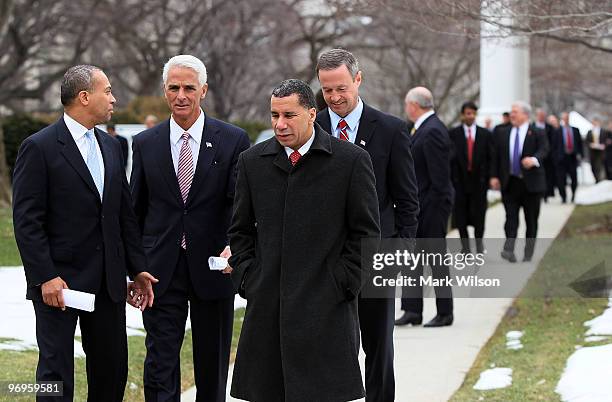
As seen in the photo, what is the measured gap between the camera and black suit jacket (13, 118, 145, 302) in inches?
237

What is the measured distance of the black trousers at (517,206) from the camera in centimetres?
1534

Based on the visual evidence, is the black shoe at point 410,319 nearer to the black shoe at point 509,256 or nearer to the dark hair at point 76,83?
the black shoe at point 509,256

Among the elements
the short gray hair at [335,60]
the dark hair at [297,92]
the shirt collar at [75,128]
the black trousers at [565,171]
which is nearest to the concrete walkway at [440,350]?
the shirt collar at [75,128]

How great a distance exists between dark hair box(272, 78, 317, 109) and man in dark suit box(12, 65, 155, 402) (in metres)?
1.18

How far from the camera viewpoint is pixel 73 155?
6.21 m

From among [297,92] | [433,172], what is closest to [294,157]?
[297,92]

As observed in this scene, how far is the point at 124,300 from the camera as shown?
6422 millimetres

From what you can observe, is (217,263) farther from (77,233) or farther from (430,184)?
(430,184)

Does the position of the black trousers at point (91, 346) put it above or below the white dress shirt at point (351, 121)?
below

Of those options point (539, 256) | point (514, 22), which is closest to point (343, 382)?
point (539, 256)

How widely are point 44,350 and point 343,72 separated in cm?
223

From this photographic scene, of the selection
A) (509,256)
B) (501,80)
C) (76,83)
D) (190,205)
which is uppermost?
(501,80)

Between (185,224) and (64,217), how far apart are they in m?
0.82

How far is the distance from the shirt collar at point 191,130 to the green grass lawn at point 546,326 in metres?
2.64
